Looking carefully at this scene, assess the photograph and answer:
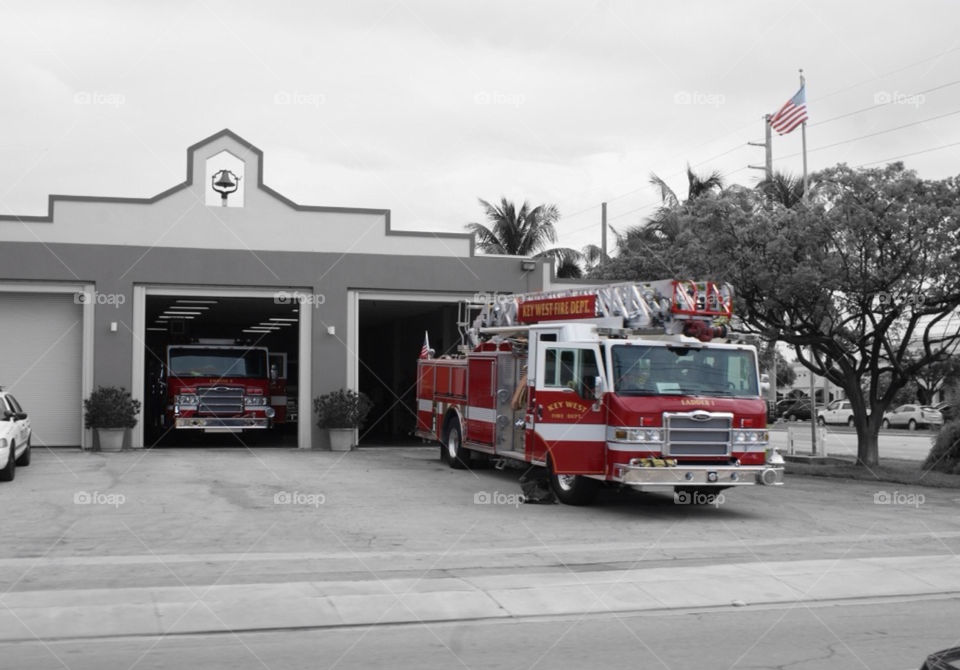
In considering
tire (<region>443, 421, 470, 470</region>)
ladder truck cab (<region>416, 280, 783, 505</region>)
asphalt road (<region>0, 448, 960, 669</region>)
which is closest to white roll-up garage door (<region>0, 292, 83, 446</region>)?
asphalt road (<region>0, 448, 960, 669</region>)

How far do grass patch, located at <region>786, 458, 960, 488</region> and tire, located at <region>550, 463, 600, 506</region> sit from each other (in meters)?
6.97

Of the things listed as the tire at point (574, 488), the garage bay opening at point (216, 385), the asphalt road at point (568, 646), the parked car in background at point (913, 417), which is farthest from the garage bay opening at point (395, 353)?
the parked car in background at point (913, 417)

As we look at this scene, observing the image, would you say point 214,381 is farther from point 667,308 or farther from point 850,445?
point 850,445

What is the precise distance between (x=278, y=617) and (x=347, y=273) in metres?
18.3

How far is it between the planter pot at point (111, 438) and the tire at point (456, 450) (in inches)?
310

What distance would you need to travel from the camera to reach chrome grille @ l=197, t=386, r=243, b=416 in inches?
1073

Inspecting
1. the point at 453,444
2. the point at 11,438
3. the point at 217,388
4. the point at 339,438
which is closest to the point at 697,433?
the point at 453,444

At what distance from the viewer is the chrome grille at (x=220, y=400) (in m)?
27.3

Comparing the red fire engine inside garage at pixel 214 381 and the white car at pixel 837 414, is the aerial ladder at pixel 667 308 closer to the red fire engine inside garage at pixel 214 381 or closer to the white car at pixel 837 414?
the red fire engine inside garage at pixel 214 381

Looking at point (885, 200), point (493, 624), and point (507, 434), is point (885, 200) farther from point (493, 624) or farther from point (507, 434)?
point (493, 624)

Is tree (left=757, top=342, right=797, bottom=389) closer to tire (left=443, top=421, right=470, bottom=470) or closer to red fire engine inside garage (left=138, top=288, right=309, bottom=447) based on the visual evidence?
tire (left=443, top=421, right=470, bottom=470)

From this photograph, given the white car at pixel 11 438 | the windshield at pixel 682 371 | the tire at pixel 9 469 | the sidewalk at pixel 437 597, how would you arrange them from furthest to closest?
the tire at pixel 9 469 < the white car at pixel 11 438 < the windshield at pixel 682 371 < the sidewalk at pixel 437 597

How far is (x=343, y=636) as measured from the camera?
853 centimetres

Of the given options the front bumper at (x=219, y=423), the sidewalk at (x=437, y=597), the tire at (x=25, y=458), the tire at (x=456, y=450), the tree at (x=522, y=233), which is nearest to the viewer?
the sidewalk at (x=437, y=597)
